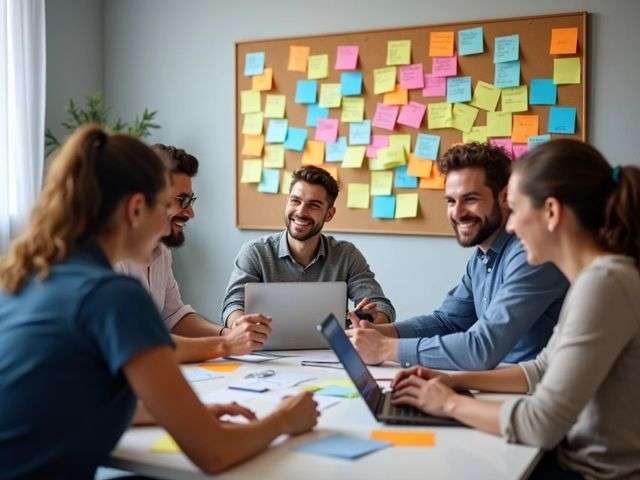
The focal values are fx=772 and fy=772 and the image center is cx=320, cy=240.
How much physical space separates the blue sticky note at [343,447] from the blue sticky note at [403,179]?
236cm

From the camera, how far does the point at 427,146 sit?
3.74m

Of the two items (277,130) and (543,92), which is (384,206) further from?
(543,92)

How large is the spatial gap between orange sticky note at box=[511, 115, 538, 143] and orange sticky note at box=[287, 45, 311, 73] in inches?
44.7

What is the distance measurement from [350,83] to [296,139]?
0.41 m

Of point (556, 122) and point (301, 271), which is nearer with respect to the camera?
point (301, 271)

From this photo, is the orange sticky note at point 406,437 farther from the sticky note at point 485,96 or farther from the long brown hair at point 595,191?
the sticky note at point 485,96

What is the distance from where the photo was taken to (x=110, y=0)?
15.1 ft

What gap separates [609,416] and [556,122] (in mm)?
2247

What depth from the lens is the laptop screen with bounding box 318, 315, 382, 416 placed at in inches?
64.8

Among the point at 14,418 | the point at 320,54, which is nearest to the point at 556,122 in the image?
the point at 320,54

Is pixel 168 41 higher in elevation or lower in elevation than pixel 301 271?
higher

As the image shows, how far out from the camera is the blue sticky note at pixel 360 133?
387cm

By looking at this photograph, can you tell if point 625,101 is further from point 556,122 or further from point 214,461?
point 214,461

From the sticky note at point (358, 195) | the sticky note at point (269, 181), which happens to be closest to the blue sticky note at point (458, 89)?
the sticky note at point (358, 195)
